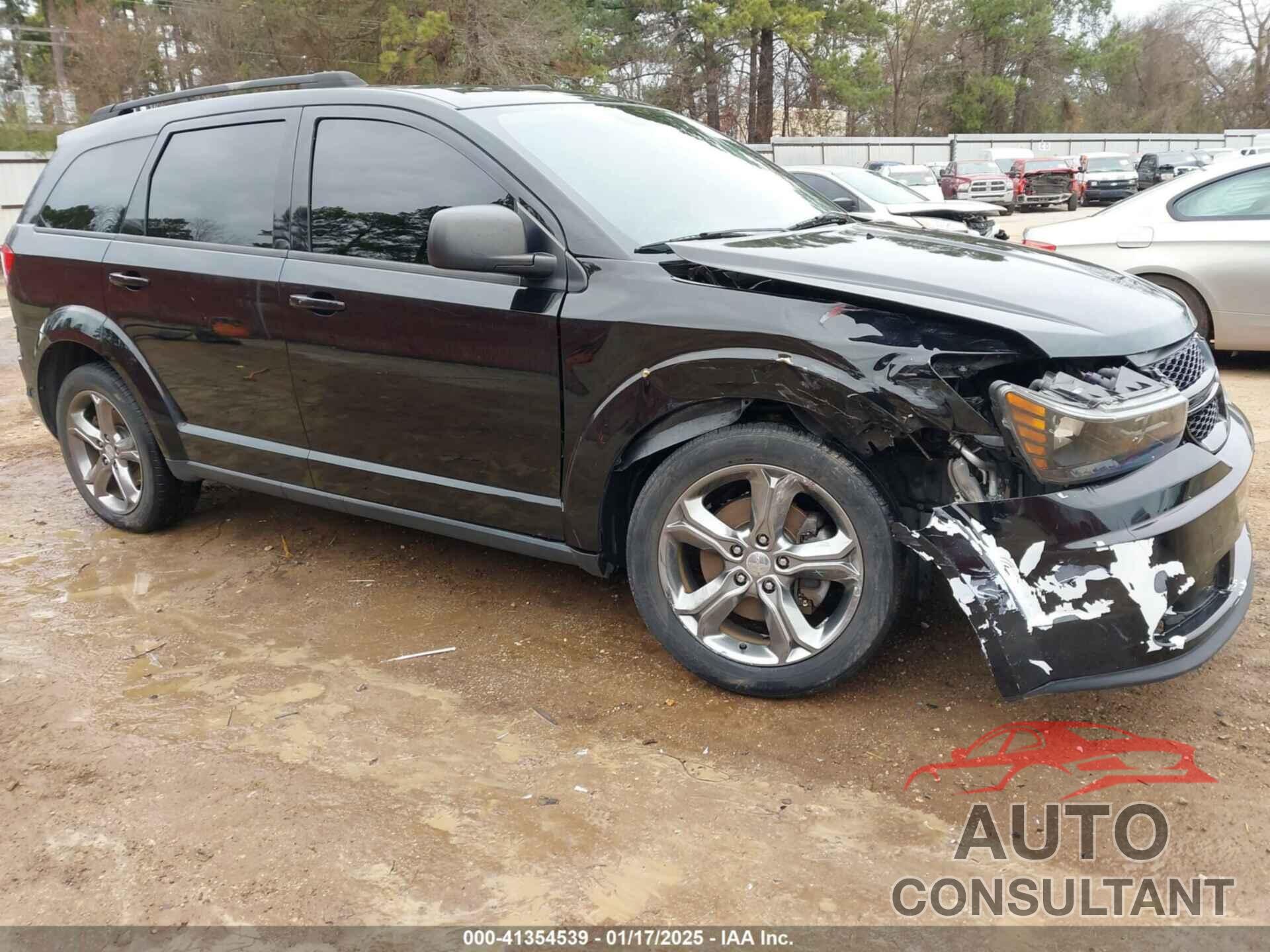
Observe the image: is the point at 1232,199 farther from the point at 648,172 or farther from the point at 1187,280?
the point at 648,172

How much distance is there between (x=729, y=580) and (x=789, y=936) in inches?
43.0

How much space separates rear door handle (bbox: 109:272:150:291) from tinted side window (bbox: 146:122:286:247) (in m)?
0.19

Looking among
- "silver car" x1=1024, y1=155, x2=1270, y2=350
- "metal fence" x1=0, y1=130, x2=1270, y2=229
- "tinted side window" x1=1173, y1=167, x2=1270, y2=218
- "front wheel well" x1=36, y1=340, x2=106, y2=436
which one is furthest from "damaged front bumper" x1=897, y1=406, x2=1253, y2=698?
"metal fence" x1=0, y1=130, x2=1270, y2=229

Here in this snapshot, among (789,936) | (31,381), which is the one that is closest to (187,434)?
(31,381)

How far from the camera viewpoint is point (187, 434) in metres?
4.38

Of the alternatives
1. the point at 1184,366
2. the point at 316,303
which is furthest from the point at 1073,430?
the point at 316,303

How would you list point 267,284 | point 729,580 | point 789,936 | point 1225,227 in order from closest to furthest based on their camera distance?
point 789,936
point 729,580
point 267,284
point 1225,227

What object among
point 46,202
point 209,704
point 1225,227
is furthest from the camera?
point 1225,227

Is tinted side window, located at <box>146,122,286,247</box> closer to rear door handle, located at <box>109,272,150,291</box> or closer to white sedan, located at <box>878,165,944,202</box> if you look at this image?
rear door handle, located at <box>109,272,150,291</box>

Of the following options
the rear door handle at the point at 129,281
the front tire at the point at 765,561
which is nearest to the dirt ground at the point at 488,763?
the front tire at the point at 765,561

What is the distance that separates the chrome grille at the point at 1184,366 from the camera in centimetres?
285

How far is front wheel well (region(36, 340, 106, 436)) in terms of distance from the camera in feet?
15.7

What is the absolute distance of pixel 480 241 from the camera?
3.10 meters

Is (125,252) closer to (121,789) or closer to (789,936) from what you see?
(121,789)
